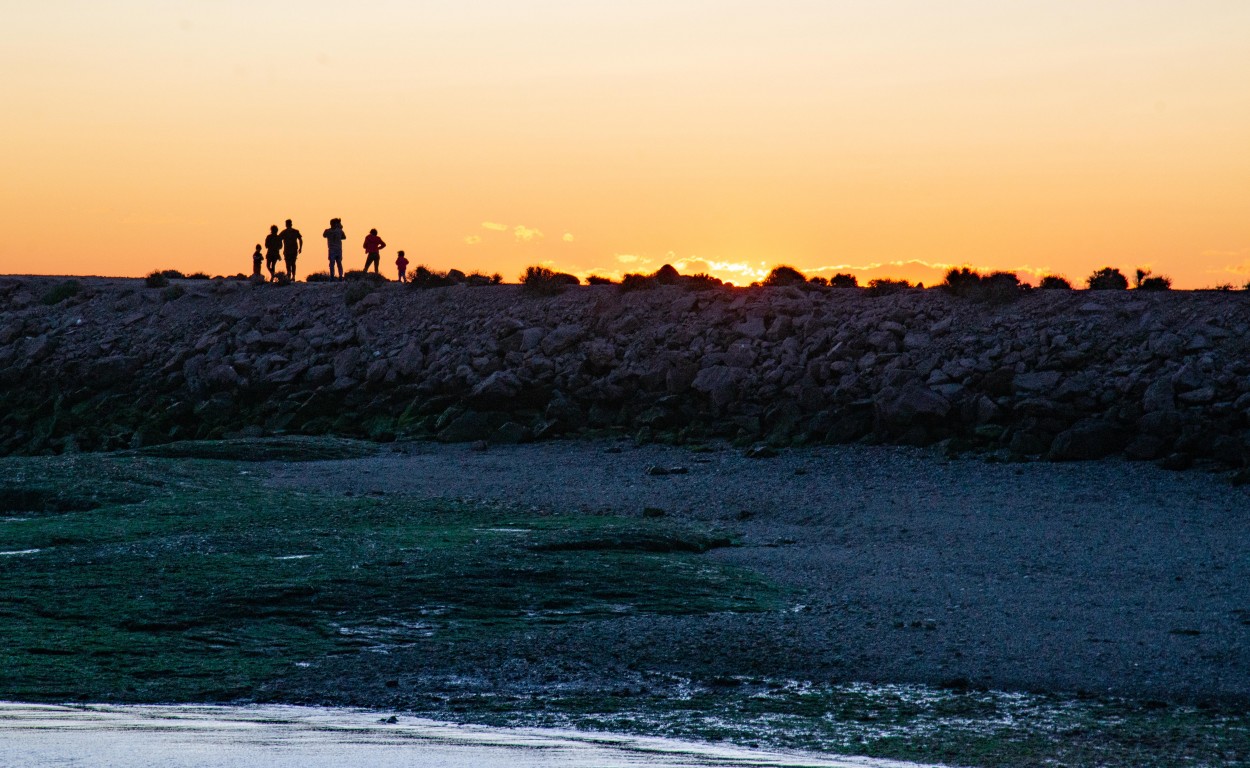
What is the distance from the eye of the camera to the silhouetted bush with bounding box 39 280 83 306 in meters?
52.4

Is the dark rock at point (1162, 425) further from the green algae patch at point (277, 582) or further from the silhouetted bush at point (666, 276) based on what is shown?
the silhouetted bush at point (666, 276)

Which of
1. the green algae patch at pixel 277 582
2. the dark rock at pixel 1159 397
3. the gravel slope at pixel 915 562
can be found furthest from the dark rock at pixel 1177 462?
the green algae patch at pixel 277 582

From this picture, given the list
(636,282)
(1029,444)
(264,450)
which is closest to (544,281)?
(636,282)

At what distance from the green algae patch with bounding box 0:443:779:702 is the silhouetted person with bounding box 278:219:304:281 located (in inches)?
1037

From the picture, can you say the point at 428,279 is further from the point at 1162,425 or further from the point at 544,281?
the point at 1162,425

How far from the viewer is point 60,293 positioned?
5278 cm

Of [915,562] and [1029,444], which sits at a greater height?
[1029,444]

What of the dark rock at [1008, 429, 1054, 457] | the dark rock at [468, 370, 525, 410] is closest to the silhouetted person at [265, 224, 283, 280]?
the dark rock at [468, 370, 525, 410]

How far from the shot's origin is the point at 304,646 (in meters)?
13.6

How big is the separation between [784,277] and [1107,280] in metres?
10.5

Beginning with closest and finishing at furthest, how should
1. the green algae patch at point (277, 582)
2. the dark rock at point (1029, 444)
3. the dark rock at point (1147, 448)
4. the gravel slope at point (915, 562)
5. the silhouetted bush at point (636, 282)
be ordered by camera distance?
1. the green algae patch at point (277, 582)
2. the gravel slope at point (915, 562)
3. the dark rock at point (1147, 448)
4. the dark rock at point (1029, 444)
5. the silhouetted bush at point (636, 282)

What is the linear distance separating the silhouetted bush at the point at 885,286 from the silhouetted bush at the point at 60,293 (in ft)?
103

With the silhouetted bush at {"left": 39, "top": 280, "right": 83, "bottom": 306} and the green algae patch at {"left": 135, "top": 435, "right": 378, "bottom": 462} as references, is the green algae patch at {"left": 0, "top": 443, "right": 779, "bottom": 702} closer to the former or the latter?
the green algae patch at {"left": 135, "top": 435, "right": 378, "bottom": 462}

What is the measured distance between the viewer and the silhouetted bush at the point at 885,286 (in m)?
38.1
